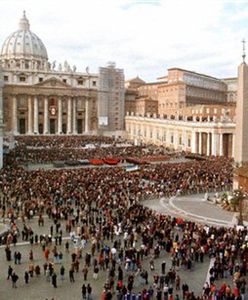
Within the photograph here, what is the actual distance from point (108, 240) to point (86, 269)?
4.58 metres

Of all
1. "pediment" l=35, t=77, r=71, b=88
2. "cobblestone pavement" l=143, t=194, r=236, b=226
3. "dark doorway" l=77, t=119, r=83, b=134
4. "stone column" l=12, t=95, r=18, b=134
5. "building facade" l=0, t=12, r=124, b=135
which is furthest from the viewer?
"dark doorway" l=77, t=119, r=83, b=134

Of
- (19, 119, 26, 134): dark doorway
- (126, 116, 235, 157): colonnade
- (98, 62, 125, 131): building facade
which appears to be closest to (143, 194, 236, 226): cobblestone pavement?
(126, 116, 235, 157): colonnade

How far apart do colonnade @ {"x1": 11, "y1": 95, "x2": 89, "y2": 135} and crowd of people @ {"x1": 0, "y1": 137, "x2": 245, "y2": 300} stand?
63373 millimetres

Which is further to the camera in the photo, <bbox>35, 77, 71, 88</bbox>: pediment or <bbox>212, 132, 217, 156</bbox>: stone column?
<bbox>35, 77, 71, 88</bbox>: pediment

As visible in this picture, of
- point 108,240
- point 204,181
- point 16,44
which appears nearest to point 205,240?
point 108,240

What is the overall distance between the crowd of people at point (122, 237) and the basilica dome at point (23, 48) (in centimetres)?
9639

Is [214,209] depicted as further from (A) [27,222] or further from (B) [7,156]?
(B) [7,156]

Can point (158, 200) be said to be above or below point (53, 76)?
below

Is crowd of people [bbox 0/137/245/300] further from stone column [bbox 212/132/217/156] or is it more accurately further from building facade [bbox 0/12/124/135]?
building facade [bbox 0/12/124/135]

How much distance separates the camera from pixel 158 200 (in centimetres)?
3200

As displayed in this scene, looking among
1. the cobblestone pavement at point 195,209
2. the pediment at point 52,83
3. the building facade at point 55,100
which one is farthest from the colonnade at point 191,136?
the cobblestone pavement at point 195,209

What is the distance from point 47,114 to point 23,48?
36.1 m

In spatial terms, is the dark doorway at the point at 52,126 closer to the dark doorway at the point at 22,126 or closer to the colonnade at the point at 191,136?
the dark doorway at the point at 22,126

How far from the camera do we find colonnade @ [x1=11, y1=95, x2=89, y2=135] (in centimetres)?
9838
